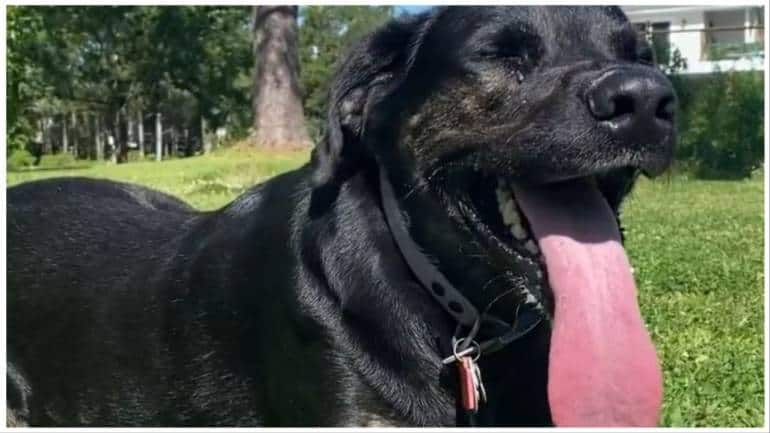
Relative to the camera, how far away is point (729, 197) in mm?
12750

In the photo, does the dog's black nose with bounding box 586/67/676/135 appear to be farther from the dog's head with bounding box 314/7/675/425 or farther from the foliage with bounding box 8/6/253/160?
the foliage with bounding box 8/6/253/160

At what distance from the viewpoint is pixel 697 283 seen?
6.60 meters

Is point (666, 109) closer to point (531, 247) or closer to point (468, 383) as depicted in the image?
point (531, 247)

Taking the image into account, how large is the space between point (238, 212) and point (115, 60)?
35889 millimetres

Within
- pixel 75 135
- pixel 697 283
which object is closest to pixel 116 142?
pixel 75 135

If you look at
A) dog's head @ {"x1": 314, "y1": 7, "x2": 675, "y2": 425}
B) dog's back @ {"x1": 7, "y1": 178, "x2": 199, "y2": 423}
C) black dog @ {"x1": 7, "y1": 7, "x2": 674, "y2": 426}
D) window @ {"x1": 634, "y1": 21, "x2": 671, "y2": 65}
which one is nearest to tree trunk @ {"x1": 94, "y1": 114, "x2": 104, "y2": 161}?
window @ {"x1": 634, "y1": 21, "x2": 671, "y2": 65}

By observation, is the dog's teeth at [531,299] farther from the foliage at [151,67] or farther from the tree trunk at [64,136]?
the foliage at [151,67]

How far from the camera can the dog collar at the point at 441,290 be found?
321cm

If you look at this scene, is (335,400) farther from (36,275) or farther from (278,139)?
(278,139)

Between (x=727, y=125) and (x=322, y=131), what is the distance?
12.1 meters

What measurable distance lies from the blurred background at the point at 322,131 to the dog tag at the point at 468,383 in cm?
98

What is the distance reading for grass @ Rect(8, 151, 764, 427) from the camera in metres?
4.36

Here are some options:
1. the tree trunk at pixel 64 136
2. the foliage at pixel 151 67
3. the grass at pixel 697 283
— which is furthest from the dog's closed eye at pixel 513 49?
the foliage at pixel 151 67

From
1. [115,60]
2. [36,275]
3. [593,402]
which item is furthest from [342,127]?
[115,60]
